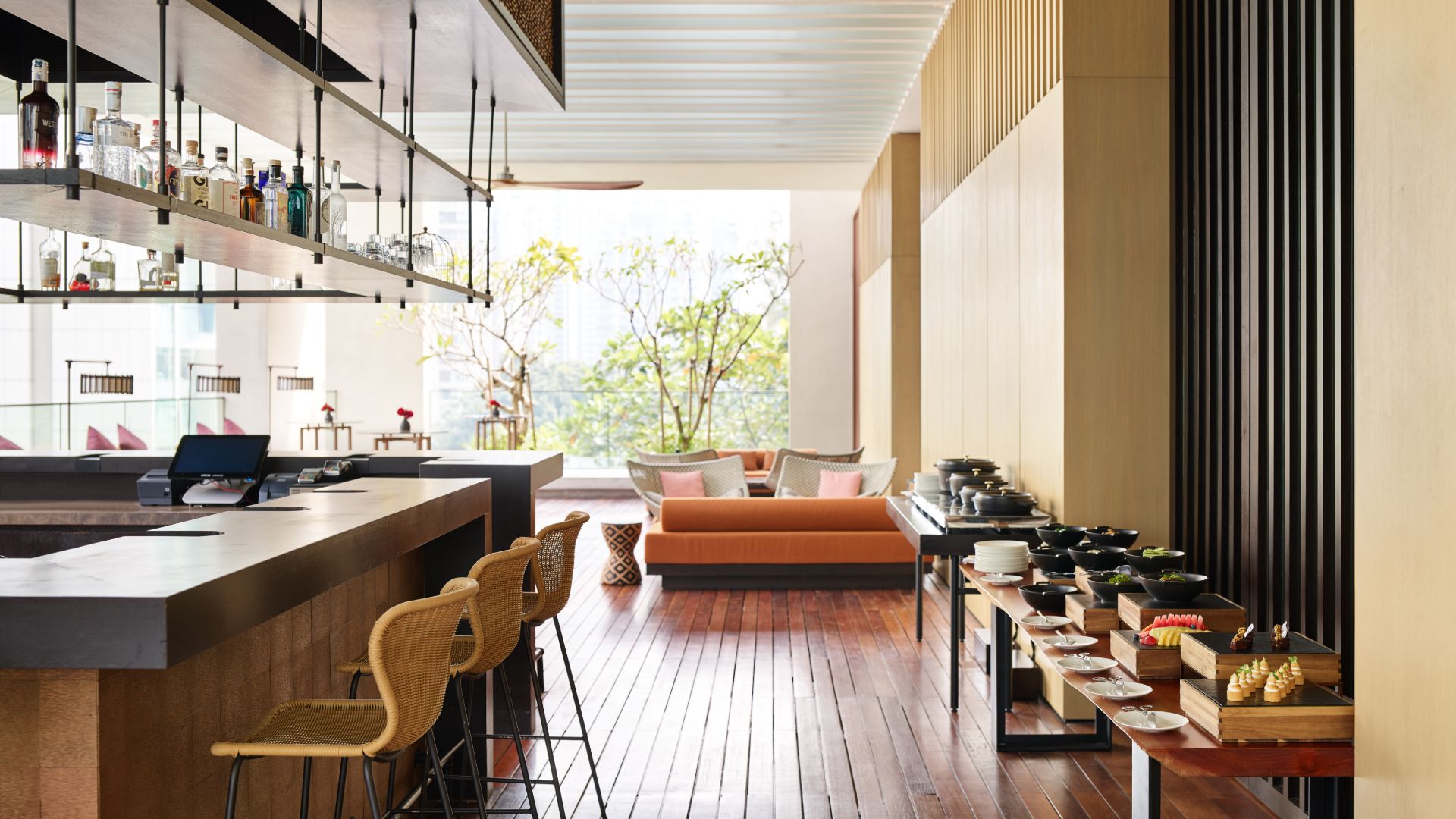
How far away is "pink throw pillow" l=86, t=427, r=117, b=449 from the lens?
32.6ft

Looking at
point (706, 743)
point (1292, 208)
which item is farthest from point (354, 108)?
point (1292, 208)

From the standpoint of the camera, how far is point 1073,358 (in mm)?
4656

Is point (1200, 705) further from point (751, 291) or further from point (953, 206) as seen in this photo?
point (751, 291)

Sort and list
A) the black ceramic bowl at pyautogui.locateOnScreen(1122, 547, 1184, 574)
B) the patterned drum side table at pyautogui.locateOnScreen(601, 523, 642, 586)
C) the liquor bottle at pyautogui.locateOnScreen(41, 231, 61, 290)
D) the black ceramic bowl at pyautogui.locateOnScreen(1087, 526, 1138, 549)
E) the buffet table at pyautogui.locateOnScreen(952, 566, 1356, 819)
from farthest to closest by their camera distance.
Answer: the patterned drum side table at pyautogui.locateOnScreen(601, 523, 642, 586), the liquor bottle at pyautogui.locateOnScreen(41, 231, 61, 290), the black ceramic bowl at pyautogui.locateOnScreen(1087, 526, 1138, 549), the black ceramic bowl at pyautogui.locateOnScreen(1122, 547, 1184, 574), the buffet table at pyautogui.locateOnScreen(952, 566, 1356, 819)

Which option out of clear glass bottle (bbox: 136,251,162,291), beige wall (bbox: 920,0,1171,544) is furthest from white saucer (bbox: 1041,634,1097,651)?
clear glass bottle (bbox: 136,251,162,291)

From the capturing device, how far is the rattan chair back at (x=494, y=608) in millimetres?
2930

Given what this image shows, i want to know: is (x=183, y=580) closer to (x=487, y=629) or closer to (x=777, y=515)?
(x=487, y=629)

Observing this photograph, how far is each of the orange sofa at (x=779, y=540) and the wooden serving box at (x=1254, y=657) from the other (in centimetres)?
486

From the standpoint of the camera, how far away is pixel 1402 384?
2463 mm

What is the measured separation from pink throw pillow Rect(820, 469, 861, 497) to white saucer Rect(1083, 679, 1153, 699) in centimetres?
630

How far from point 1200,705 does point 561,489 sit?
12194 mm

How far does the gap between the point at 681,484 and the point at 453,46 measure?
6.05 meters

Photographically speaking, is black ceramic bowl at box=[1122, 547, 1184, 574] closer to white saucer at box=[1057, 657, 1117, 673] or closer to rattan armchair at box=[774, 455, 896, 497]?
white saucer at box=[1057, 657, 1117, 673]

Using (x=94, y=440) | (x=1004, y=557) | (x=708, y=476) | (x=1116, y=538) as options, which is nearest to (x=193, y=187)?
(x=1004, y=557)
